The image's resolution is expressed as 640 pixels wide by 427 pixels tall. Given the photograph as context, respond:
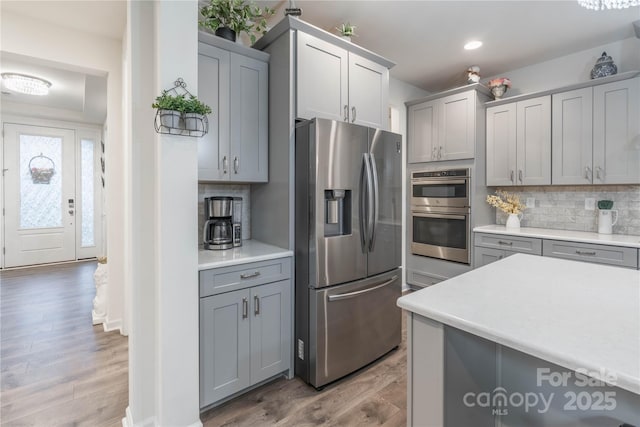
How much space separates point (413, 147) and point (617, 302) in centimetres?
319

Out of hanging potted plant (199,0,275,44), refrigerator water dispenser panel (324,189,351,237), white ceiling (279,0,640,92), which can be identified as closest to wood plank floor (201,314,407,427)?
refrigerator water dispenser panel (324,189,351,237)

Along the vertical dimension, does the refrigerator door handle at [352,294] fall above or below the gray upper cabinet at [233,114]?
below

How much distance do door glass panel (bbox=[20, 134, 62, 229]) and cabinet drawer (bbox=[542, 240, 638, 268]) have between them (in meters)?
7.55

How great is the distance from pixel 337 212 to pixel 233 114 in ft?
3.37

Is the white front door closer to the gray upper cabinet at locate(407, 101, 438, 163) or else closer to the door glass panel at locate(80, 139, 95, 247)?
Answer: the door glass panel at locate(80, 139, 95, 247)

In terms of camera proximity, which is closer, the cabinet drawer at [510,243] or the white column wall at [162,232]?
the white column wall at [162,232]

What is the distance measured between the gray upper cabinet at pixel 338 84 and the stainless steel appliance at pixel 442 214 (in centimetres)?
128

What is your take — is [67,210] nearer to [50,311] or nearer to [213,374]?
[50,311]

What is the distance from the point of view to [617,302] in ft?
3.50

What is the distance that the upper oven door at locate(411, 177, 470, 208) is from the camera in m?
3.51

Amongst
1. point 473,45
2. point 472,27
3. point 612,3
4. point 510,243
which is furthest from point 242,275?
point 473,45

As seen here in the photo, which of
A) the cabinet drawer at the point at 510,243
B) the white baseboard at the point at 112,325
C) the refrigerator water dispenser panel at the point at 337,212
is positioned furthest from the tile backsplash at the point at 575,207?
the white baseboard at the point at 112,325

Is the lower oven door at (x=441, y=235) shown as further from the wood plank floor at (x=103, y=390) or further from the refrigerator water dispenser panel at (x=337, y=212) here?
the refrigerator water dispenser panel at (x=337, y=212)

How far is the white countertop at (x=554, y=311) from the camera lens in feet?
2.44
